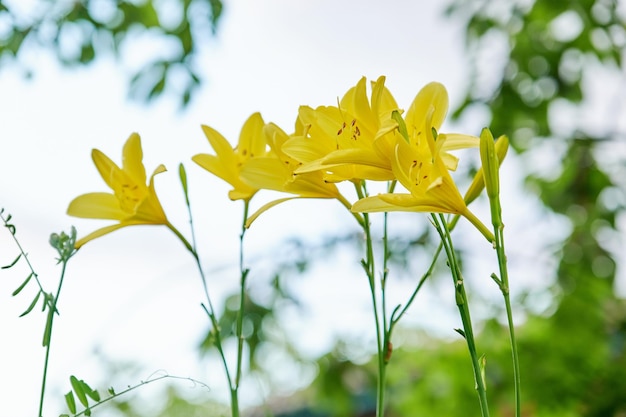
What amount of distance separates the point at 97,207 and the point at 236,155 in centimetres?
8

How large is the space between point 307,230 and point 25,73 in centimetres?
100

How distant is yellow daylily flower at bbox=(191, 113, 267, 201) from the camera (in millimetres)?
403

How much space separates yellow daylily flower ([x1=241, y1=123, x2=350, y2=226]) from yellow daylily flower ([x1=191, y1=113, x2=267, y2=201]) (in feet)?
0.07

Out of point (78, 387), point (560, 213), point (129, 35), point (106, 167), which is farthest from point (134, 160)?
point (560, 213)

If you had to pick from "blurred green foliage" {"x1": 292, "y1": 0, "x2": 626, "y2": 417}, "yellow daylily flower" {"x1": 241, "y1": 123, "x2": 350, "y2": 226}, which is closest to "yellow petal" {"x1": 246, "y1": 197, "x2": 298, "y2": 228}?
"yellow daylily flower" {"x1": 241, "y1": 123, "x2": 350, "y2": 226}

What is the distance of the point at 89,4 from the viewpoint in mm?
1260

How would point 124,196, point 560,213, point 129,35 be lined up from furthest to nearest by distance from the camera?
point 560,213
point 129,35
point 124,196

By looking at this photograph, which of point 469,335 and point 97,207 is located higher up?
point 97,207

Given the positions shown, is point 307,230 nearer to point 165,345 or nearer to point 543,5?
point 165,345

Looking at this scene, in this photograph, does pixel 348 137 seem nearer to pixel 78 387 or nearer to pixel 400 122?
pixel 400 122

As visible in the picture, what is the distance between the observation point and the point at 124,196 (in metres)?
0.40

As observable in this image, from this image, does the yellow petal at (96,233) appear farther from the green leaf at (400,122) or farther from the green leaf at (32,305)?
the green leaf at (400,122)

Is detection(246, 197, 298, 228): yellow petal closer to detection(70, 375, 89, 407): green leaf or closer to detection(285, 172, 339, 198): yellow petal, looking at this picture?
detection(285, 172, 339, 198): yellow petal

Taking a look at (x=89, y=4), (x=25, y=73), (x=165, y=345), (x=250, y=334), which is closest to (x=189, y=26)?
(x=89, y=4)
